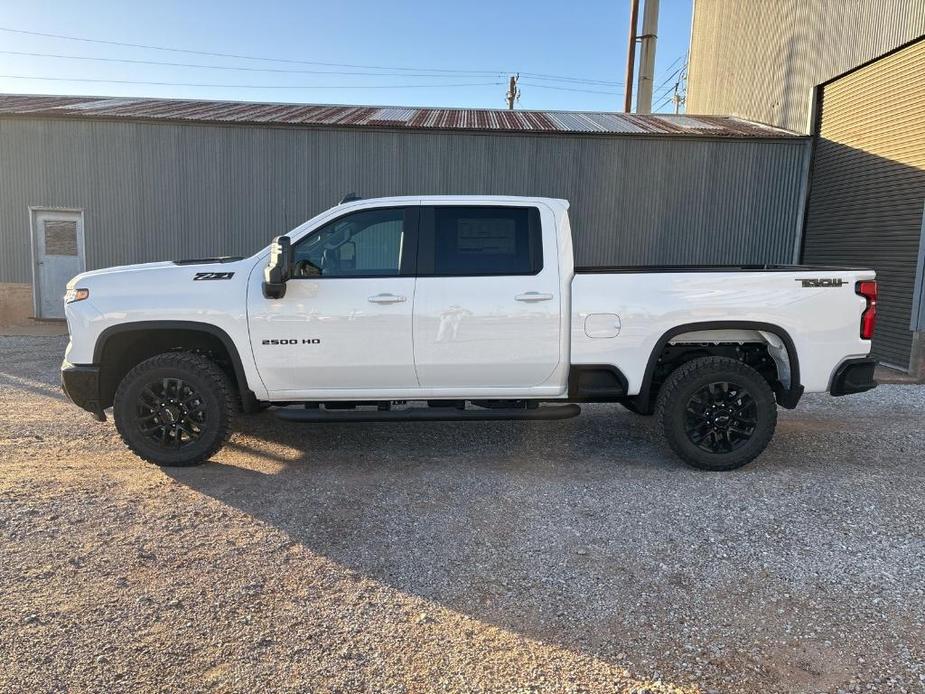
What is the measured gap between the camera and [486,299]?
4621 mm

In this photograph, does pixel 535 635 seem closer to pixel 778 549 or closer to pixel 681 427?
pixel 778 549

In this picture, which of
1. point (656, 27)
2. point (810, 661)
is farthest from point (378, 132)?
point (656, 27)

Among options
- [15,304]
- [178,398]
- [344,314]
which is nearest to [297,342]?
[344,314]

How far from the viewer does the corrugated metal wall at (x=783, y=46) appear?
9414 millimetres

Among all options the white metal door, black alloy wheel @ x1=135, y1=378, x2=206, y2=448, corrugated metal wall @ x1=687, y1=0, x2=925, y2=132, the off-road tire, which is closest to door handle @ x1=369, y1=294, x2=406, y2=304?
the off-road tire

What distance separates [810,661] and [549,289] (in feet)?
9.06

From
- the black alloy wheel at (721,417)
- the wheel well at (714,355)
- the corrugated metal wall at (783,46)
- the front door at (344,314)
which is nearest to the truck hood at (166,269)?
the front door at (344,314)

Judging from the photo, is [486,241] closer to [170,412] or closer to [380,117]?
[170,412]

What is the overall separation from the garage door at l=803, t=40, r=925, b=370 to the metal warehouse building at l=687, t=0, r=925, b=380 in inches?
0.6

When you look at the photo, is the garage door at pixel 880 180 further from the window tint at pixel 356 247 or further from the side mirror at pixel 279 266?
the side mirror at pixel 279 266

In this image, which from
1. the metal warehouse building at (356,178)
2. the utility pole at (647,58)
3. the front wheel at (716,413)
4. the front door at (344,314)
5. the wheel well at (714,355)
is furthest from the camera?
the utility pole at (647,58)

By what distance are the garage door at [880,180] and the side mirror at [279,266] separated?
872 centimetres

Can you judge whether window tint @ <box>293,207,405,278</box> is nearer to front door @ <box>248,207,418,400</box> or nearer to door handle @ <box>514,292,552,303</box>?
front door @ <box>248,207,418,400</box>

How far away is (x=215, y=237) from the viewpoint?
39.7 feet
